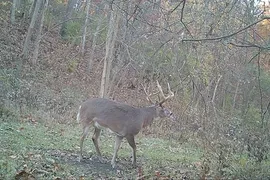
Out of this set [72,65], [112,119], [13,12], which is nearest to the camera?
[112,119]

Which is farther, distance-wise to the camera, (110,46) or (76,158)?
(110,46)

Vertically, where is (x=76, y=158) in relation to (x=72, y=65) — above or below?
below

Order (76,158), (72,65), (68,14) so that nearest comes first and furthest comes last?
(76,158) → (72,65) → (68,14)

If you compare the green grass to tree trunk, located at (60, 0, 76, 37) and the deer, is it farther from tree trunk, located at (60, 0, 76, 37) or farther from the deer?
tree trunk, located at (60, 0, 76, 37)

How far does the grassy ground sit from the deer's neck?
1.03 metres

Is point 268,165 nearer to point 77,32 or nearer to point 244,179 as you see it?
point 244,179

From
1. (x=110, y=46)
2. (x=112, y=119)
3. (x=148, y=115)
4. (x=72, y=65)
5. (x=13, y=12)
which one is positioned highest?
(x=13, y=12)

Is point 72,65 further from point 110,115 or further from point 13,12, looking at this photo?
point 110,115

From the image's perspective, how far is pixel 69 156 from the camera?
36.3 ft

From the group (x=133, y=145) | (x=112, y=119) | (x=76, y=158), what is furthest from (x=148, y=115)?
(x=76, y=158)

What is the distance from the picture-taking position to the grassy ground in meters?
8.07

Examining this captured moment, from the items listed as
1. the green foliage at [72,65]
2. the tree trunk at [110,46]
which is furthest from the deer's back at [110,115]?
the green foliage at [72,65]

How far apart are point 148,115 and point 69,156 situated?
2694 millimetres

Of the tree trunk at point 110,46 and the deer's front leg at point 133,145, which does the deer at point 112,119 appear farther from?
the tree trunk at point 110,46
